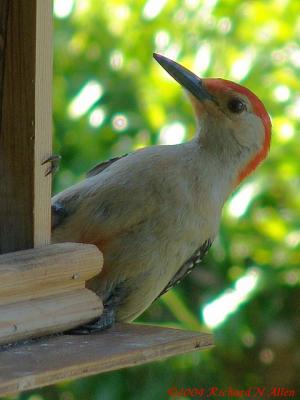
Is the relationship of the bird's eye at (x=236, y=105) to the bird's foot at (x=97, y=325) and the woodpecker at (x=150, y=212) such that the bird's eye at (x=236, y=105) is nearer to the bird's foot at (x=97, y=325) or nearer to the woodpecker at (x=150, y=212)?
the woodpecker at (x=150, y=212)

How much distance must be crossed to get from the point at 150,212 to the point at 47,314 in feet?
3.38

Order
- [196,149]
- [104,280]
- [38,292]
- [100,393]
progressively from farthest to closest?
[100,393] → [196,149] → [104,280] → [38,292]

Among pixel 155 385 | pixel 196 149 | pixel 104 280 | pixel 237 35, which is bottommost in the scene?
pixel 155 385

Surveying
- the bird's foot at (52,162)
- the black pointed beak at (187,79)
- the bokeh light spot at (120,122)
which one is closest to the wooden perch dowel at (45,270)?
the bird's foot at (52,162)

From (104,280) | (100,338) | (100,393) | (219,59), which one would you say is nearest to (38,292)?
(100,338)

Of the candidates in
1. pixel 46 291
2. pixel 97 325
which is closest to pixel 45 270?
pixel 46 291

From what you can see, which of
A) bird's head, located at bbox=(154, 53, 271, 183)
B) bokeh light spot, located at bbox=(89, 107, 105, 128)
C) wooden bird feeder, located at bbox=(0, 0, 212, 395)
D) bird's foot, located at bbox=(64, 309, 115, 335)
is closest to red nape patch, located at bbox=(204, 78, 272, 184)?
bird's head, located at bbox=(154, 53, 271, 183)

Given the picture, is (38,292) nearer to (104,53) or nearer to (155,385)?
(155,385)

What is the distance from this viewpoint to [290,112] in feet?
22.5

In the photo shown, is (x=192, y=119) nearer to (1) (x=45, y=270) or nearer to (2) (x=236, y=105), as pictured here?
(2) (x=236, y=105)

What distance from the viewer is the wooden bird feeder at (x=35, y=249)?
3479 mm

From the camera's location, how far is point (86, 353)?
132 inches

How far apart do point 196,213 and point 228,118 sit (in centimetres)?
71

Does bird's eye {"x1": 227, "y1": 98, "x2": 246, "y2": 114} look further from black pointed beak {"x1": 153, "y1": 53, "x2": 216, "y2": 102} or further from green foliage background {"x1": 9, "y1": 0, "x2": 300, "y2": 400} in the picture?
green foliage background {"x1": 9, "y1": 0, "x2": 300, "y2": 400}
